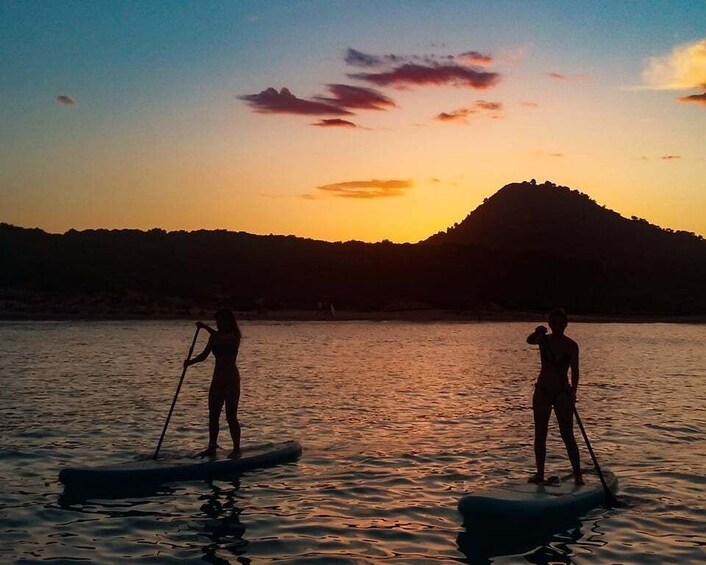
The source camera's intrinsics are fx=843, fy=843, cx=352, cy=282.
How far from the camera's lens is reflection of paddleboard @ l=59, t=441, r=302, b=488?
1134 cm

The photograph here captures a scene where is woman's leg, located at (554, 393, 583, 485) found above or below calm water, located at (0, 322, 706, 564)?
above

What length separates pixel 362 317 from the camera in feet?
226

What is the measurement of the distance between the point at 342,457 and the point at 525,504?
177 inches

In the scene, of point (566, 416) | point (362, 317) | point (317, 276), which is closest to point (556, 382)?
point (566, 416)

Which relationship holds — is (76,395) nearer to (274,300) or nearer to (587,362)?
(587,362)

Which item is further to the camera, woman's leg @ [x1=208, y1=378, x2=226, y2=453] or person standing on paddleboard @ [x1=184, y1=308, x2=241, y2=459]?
woman's leg @ [x1=208, y1=378, x2=226, y2=453]

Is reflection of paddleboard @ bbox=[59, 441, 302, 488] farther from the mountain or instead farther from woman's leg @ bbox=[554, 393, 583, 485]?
the mountain

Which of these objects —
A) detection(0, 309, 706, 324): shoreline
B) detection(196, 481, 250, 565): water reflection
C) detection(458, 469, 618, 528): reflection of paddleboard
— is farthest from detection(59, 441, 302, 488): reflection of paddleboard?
detection(0, 309, 706, 324): shoreline

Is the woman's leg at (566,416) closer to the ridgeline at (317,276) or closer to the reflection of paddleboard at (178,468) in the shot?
the reflection of paddleboard at (178,468)

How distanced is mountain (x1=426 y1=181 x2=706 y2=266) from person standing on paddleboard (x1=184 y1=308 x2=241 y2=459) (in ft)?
377

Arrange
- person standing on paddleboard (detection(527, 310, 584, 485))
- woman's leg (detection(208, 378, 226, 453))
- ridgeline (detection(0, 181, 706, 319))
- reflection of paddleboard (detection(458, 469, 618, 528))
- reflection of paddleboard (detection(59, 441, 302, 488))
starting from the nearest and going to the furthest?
reflection of paddleboard (detection(458, 469, 618, 528))
person standing on paddleboard (detection(527, 310, 584, 485))
reflection of paddleboard (detection(59, 441, 302, 488))
woman's leg (detection(208, 378, 226, 453))
ridgeline (detection(0, 181, 706, 319))

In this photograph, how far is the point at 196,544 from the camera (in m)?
9.12

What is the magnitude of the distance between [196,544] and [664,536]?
17.2ft

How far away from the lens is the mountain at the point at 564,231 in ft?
447
